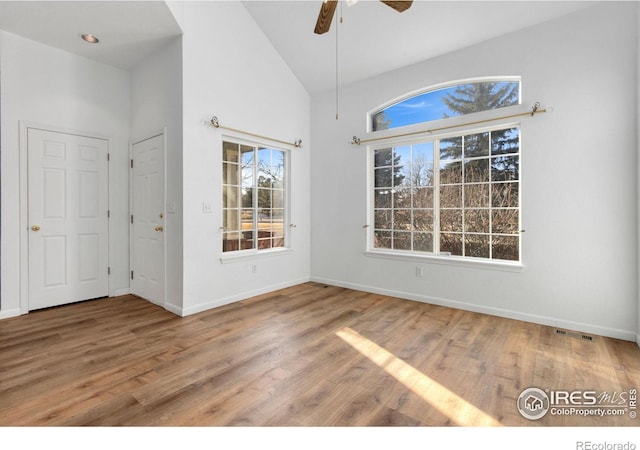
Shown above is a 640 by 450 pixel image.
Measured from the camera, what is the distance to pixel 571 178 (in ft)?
10.2

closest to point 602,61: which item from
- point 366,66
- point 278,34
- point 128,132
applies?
point 366,66

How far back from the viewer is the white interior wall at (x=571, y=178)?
2.90m

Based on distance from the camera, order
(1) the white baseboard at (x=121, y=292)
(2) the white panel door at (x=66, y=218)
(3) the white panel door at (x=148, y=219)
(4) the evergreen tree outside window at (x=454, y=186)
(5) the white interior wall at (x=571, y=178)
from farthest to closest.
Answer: (1) the white baseboard at (x=121, y=292)
(3) the white panel door at (x=148, y=219)
(2) the white panel door at (x=66, y=218)
(4) the evergreen tree outside window at (x=454, y=186)
(5) the white interior wall at (x=571, y=178)

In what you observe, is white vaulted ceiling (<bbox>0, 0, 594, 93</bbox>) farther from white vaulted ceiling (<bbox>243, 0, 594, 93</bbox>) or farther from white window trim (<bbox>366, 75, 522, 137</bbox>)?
white window trim (<bbox>366, 75, 522, 137</bbox>)

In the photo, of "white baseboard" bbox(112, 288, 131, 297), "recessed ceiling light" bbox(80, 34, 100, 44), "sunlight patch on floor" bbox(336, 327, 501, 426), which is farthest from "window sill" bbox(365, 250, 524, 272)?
"recessed ceiling light" bbox(80, 34, 100, 44)

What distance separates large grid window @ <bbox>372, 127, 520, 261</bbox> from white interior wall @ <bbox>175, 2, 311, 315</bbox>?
1601 mm

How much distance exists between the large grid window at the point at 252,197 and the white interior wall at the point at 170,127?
0.59 metres

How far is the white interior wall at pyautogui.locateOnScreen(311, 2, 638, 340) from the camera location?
290 centimetres

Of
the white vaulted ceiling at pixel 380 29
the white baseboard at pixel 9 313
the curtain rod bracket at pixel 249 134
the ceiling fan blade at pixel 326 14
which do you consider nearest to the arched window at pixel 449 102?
the white vaulted ceiling at pixel 380 29

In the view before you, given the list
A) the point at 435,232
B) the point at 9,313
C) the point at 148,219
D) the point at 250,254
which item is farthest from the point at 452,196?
the point at 9,313

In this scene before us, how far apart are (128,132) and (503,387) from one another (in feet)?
16.7

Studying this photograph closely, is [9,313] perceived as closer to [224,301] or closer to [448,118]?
[224,301]

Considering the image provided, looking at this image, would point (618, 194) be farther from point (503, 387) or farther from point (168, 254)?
point (168, 254)

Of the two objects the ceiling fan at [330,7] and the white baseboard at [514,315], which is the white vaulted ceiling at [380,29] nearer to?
the ceiling fan at [330,7]
